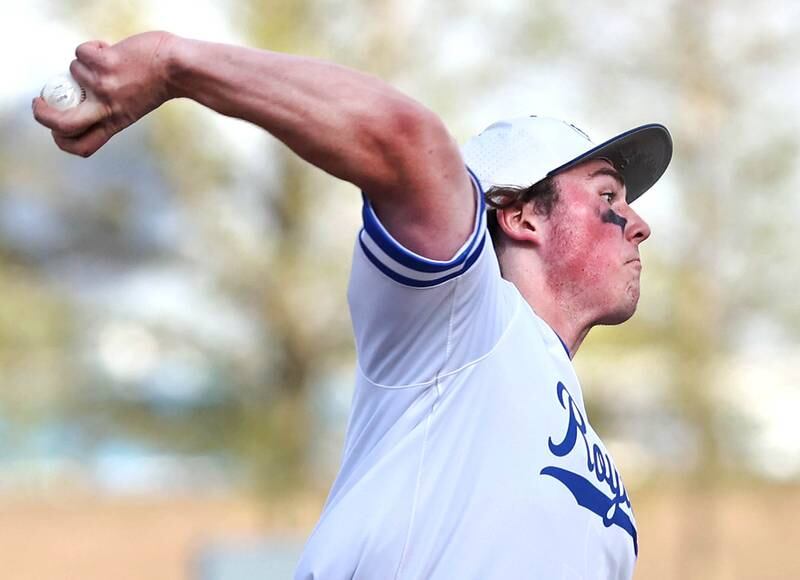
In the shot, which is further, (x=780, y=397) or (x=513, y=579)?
(x=780, y=397)

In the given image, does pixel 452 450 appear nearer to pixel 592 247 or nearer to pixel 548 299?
pixel 548 299

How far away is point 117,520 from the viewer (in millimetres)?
13656

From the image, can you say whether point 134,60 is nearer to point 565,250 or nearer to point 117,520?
point 565,250

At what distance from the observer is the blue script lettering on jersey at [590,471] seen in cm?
276

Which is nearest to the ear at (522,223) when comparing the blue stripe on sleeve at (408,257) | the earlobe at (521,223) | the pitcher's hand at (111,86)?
the earlobe at (521,223)

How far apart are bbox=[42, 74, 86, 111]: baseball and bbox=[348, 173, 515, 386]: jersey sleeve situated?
22.2 inches

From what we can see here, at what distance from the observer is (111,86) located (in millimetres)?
2336

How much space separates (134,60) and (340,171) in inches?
16.7

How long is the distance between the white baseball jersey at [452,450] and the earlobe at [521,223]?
446 mm

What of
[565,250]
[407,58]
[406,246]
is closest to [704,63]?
[407,58]

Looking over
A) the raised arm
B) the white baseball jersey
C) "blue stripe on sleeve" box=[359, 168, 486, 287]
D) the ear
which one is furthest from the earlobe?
the raised arm

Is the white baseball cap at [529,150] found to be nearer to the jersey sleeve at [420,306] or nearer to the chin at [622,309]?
the chin at [622,309]

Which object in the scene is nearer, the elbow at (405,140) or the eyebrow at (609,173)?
the elbow at (405,140)

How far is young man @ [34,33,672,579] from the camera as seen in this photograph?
7.59 feet
